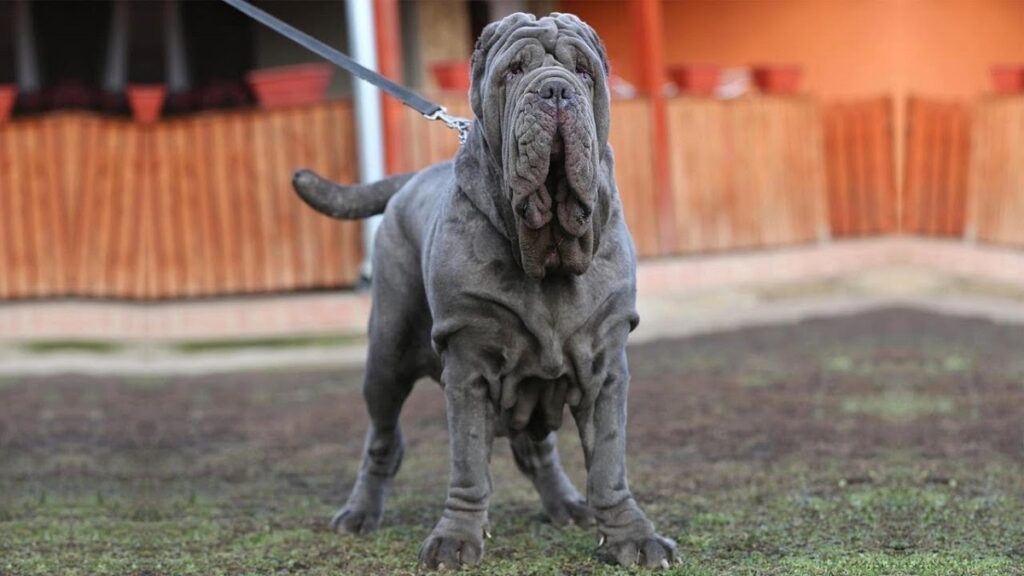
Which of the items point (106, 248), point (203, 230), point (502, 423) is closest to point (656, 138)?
point (203, 230)

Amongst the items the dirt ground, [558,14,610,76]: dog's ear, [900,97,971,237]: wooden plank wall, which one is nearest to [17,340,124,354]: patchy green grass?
the dirt ground

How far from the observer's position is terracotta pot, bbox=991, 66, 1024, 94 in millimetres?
15602

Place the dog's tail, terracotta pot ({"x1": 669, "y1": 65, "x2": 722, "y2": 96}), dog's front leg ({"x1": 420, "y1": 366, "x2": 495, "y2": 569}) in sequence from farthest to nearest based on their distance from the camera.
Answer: terracotta pot ({"x1": 669, "y1": 65, "x2": 722, "y2": 96}) < the dog's tail < dog's front leg ({"x1": 420, "y1": 366, "x2": 495, "y2": 569})

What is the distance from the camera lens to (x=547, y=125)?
184 inches

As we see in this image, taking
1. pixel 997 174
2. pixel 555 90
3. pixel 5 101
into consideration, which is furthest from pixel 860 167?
pixel 555 90

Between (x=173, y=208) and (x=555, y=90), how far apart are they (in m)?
9.53

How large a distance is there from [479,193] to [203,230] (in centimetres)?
889

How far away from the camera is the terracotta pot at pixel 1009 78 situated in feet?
51.2

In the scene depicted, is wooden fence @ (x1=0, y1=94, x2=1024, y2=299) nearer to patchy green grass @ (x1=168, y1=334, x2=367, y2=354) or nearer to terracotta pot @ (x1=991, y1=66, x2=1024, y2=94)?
patchy green grass @ (x1=168, y1=334, x2=367, y2=354)

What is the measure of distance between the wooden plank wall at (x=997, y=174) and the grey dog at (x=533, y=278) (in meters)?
11.1

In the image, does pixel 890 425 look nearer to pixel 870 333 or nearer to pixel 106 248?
pixel 870 333

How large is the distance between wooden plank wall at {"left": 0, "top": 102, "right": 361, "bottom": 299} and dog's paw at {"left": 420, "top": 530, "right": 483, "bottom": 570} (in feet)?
27.3

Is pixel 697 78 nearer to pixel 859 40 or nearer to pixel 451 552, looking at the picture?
pixel 859 40

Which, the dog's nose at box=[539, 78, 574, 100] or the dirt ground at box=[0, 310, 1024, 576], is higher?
the dog's nose at box=[539, 78, 574, 100]
